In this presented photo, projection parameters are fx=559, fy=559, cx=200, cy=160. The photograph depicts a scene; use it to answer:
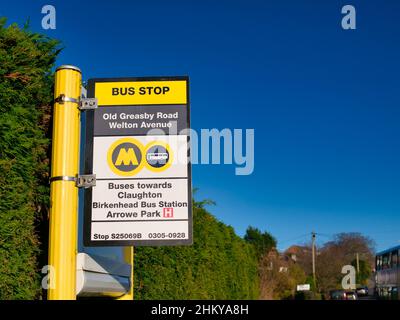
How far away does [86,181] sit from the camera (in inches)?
158

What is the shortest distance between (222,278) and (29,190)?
1343 cm

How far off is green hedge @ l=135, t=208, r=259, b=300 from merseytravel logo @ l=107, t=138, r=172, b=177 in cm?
521

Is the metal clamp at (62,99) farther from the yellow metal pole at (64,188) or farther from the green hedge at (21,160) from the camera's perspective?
the green hedge at (21,160)

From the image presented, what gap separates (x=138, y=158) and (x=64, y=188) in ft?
1.93

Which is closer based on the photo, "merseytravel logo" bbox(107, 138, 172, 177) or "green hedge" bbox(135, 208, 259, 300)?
"merseytravel logo" bbox(107, 138, 172, 177)

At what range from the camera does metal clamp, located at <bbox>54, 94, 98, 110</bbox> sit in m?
4.02

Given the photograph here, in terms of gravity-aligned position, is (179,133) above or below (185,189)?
above

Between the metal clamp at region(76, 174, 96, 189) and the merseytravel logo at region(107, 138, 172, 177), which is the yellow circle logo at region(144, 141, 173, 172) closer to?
the merseytravel logo at region(107, 138, 172, 177)

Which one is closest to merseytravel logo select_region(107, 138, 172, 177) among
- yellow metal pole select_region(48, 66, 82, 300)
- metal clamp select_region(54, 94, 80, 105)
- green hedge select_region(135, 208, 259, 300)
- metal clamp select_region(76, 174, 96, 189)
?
metal clamp select_region(76, 174, 96, 189)
